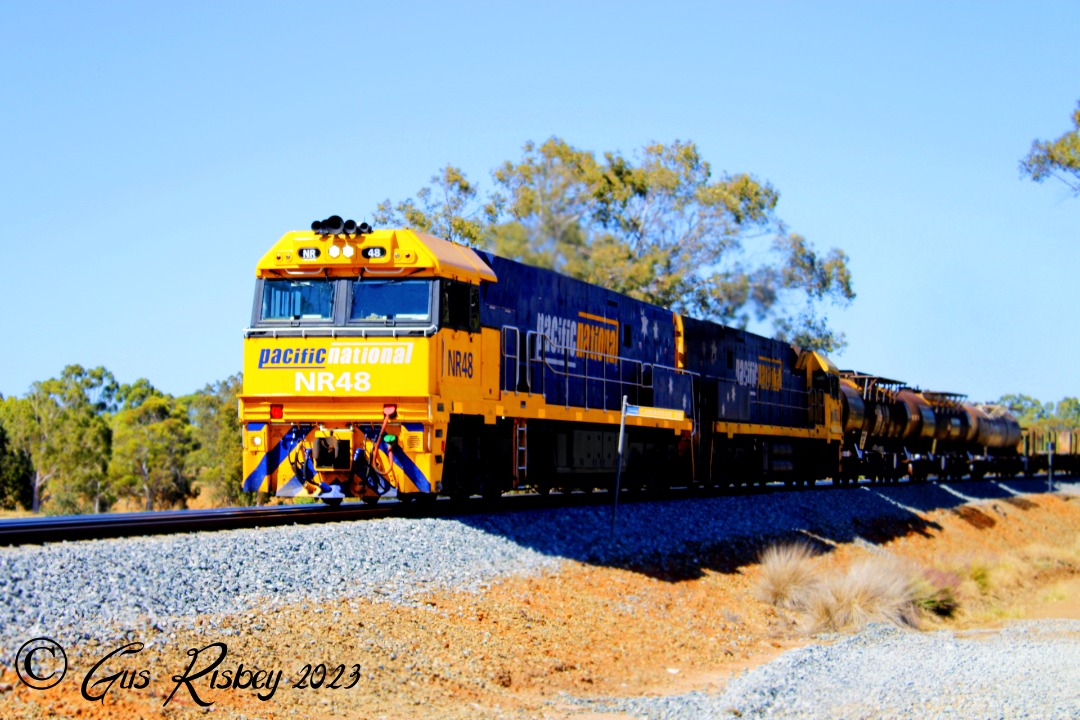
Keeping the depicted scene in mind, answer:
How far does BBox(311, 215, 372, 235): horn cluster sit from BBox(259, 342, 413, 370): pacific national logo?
4.97 ft

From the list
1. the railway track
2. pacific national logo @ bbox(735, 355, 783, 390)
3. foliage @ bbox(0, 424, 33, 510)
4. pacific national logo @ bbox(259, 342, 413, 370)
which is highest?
pacific national logo @ bbox(735, 355, 783, 390)

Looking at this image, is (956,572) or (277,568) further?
(956,572)

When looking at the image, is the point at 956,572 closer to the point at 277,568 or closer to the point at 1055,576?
the point at 1055,576

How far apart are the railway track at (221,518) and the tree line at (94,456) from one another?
2633 cm

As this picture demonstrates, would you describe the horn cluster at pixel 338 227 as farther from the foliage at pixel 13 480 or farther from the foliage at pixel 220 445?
the foliage at pixel 13 480

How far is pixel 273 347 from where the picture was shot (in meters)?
15.3

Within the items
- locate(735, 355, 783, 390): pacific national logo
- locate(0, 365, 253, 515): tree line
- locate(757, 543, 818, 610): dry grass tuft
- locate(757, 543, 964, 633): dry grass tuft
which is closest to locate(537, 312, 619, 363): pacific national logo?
locate(757, 543, 964, 633): dry grass tuft

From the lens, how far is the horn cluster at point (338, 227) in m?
15.4

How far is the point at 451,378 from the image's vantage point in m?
15.1

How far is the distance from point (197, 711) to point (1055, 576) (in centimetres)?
2286

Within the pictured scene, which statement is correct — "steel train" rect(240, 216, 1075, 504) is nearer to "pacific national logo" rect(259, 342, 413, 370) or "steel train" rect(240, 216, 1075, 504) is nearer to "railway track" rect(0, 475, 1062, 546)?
"pacific national logo" rect(259, 342, 413, 370)

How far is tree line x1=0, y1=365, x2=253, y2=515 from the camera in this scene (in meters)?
49.4

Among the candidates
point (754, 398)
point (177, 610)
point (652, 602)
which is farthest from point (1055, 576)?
point (177, 610)

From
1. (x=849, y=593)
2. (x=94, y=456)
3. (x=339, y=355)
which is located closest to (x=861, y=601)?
(x=849, y=593)
